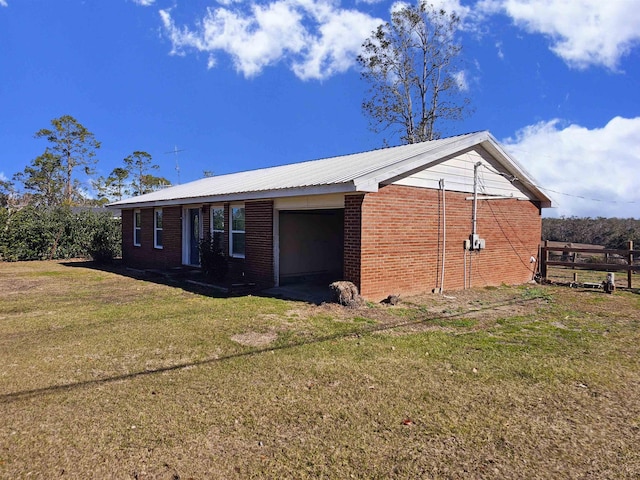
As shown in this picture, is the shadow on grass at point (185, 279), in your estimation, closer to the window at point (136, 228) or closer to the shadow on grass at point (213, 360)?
the window at point (136, 228)

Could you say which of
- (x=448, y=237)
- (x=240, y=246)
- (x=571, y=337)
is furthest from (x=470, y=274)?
(x=240, y=246)

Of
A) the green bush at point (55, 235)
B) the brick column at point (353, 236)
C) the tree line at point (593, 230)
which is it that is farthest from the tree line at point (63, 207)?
the tree line at point (593, 230)

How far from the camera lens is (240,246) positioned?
41.2ft

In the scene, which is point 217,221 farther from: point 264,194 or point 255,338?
point 255,338

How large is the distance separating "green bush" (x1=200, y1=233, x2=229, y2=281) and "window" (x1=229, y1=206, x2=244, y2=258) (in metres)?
0.39

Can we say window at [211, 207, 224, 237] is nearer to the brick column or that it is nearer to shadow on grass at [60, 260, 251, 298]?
shadow on grass at [60, 260, 251, 298]

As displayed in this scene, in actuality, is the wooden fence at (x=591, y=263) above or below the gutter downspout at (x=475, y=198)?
below

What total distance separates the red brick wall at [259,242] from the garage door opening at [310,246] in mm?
741

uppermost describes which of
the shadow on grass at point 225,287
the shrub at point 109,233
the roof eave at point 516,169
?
the roof eave at point 516,169

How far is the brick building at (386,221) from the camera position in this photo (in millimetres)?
9164

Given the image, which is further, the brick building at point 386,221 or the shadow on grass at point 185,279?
the shadow on grass at point 185,279

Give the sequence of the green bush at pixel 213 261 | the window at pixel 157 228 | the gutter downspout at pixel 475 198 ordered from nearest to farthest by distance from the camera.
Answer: the gutter downspout at pixel 475 198, the green bush at pixel 213 261, the window at pixel 157 228

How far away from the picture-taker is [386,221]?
30.6ft

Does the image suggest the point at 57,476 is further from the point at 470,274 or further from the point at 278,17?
the point at 278,17
